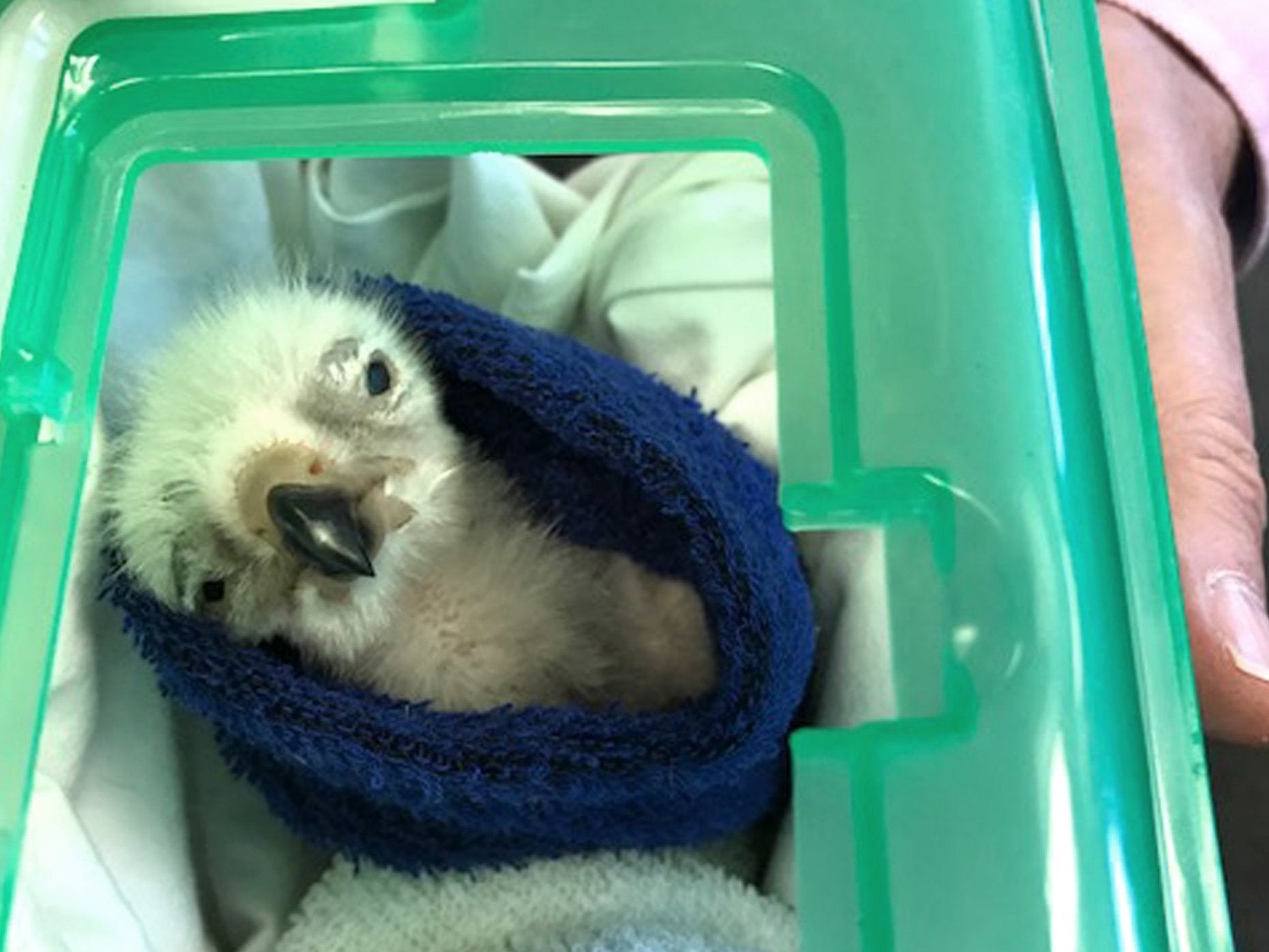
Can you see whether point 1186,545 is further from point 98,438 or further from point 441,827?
point 98,438

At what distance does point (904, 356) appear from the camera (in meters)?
0.57

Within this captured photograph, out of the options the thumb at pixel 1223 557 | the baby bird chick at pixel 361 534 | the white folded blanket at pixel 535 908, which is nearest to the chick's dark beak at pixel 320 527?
the baby bird chick at pixel 361 534

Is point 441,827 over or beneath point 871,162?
beneath

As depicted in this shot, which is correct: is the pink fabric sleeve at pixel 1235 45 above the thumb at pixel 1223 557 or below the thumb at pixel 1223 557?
above

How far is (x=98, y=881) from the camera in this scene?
68cm

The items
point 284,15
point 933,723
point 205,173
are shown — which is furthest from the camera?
point 205,173

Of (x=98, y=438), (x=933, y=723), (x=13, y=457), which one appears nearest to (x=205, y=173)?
(x=98, y=438)

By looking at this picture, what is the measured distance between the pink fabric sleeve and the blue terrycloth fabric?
40cm

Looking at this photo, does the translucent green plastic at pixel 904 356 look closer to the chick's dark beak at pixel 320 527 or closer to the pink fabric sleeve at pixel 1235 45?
the chick's dark beak at pixel 320 527

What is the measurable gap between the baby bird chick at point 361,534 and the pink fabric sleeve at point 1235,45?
0.46 m

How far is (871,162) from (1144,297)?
0.27 metres

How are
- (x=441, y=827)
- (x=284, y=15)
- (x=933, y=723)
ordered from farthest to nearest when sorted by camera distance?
1. (x=441, y=827)
2. (x=284, y=15)
3. (x=933, y=723)

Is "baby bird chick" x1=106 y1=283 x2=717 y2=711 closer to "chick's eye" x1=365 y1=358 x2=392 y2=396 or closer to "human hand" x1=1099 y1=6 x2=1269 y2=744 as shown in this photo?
"chick's eye" x1=365 y1=358 x2=392 y2=396

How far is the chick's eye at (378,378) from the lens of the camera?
745mm
